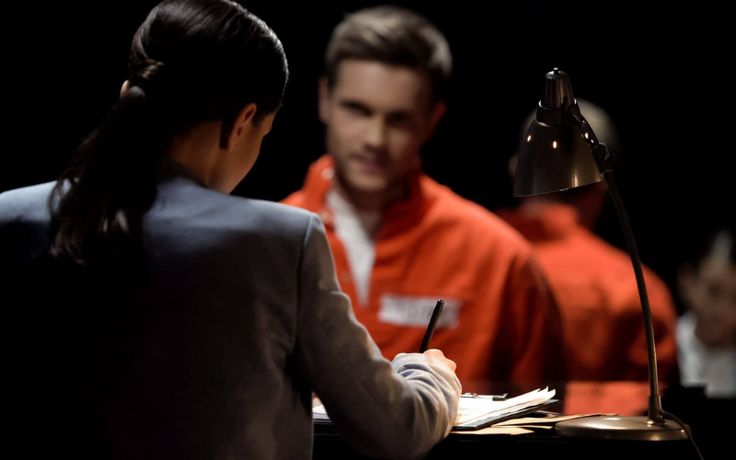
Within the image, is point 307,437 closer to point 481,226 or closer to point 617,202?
point 617,202

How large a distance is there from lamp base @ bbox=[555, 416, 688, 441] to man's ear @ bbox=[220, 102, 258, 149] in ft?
2.20

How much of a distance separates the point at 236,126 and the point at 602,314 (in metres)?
2.65

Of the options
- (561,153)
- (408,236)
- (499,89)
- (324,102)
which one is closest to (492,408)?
(561,153)

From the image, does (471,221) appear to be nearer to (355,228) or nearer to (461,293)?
(461,293)

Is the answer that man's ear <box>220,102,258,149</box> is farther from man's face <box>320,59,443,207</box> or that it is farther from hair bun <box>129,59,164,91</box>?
man's face <box>320,59,443,207</box>

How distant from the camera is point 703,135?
5.87 metres

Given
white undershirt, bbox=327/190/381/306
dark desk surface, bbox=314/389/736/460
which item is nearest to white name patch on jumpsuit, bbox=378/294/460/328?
white undershirt, bbox=327/190/381/306

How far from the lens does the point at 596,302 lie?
397cm

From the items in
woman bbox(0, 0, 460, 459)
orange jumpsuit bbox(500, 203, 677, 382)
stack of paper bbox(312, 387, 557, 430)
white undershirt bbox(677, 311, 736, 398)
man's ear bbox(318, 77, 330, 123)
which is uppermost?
woman bbox(0, 0, 460, 459)

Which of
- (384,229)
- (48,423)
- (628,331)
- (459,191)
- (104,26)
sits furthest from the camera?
(459,191)

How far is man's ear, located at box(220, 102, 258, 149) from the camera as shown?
1.55 meters

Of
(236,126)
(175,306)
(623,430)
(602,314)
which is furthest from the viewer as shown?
(602,314)

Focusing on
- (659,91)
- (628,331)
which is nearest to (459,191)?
(659,91)

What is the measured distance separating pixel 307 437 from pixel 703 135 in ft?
15.8
